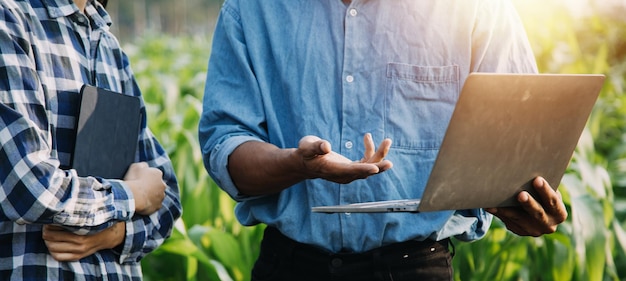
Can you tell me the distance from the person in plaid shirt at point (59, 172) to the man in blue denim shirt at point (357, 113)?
0.63ft

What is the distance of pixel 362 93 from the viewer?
61.9 inches

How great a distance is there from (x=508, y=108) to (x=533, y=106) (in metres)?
0.05

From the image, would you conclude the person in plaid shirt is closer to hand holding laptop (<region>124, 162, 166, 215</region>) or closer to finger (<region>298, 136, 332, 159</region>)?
hand holding laptop (<region>124, 162, 166, 215</region>)

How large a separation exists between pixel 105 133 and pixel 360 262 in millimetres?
503

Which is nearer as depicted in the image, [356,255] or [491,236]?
[356,255]

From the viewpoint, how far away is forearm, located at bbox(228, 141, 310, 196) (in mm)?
1433

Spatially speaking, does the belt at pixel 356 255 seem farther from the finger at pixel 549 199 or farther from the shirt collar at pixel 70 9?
the shirt collar at pixel 70 9

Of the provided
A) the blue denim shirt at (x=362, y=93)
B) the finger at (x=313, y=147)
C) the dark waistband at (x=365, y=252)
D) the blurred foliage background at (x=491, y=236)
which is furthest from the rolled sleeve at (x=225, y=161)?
the blurred foliage background at (x=491, y=236)

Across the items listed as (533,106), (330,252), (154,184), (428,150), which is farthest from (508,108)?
(154,184)

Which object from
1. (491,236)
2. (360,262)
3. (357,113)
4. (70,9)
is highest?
(70,9)

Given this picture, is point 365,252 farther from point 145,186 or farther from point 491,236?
point 491,236

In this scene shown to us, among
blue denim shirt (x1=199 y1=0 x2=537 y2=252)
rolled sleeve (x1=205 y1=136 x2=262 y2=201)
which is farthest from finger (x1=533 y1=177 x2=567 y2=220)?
rolled sleeve (x1=205 y1=136 x2=262 y2=201)

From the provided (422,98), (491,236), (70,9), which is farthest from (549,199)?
(491,236)

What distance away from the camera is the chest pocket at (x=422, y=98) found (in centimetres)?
156
